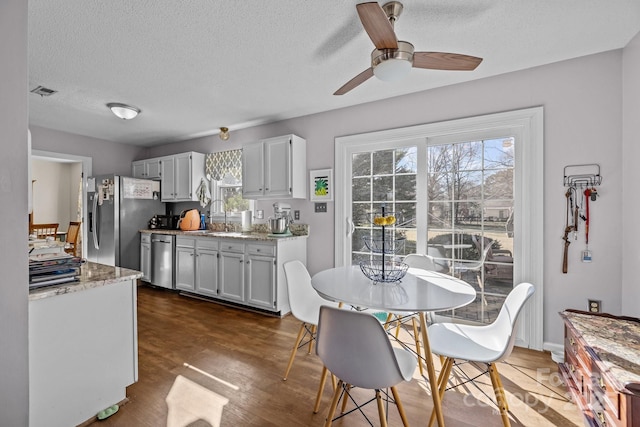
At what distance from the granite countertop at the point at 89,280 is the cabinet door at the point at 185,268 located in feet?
6.46

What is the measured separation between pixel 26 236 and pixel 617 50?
398cm

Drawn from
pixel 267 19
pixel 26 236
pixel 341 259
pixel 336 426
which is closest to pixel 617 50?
pixel 267 19

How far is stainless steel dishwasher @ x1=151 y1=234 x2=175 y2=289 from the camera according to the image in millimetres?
4188

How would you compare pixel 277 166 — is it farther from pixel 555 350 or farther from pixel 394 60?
pixel 555 350

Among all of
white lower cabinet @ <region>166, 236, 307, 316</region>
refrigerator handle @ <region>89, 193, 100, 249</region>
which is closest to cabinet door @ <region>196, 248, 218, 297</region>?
white lower cabinet @ <region>166, 236, 307, 316</region>

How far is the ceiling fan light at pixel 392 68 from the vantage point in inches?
66.7

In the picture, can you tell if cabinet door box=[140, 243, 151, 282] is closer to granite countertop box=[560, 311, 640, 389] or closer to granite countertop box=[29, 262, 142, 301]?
granite countertop box=[29, 262, 142, 301]

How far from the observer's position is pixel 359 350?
1.19m

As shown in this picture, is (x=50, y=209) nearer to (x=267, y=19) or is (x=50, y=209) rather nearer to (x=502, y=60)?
(x=267, y=19)

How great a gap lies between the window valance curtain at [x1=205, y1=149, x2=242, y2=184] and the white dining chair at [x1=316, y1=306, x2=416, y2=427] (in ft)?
11.5

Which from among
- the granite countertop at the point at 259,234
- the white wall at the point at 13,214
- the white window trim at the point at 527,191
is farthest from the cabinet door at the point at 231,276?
the white window trim at the point at 527,191

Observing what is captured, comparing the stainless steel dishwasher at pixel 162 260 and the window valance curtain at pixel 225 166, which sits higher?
the window valance curtain at pixel 225 166

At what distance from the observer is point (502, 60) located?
7.67 ft

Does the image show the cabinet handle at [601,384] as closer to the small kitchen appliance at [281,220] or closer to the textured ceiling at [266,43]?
the textured ceiling at [266,43]
